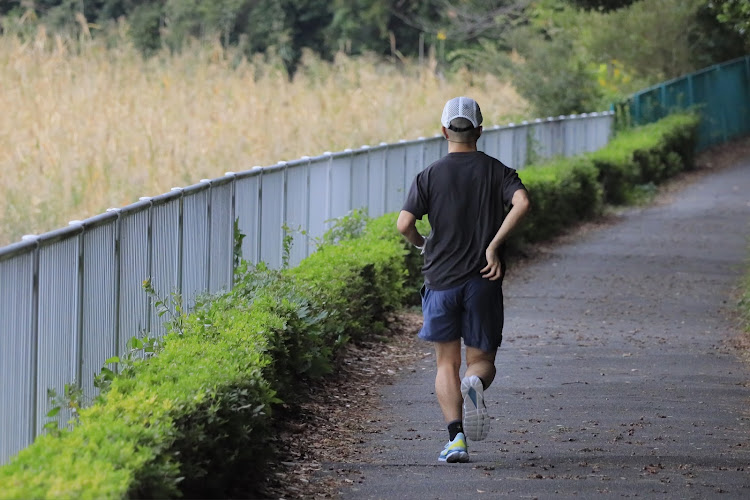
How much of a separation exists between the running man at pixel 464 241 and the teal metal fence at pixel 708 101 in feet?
78.3

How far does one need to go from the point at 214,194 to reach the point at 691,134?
24015 millimetres

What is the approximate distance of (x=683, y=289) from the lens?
14.9m

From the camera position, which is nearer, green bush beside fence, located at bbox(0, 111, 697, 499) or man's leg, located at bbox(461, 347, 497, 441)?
green bush beside fence, located at bbox(0, 111, 697, 499)

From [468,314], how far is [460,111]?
1.01 meters

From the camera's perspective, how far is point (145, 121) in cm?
1692

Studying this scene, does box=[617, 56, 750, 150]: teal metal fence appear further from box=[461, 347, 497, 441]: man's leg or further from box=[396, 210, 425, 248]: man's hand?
box=[461, 347, 497, 441]: man's leg

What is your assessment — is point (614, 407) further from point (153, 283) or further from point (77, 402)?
point (77, 402)

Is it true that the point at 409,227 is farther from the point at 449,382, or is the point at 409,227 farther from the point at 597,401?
the point at 597,401

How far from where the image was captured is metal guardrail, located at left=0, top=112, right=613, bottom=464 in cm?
485

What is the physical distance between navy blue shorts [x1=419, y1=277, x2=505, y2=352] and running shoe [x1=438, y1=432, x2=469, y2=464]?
1.52 feet

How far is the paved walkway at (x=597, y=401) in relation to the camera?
622 cm

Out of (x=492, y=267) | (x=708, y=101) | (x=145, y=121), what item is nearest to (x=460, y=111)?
(x=492, y=267)

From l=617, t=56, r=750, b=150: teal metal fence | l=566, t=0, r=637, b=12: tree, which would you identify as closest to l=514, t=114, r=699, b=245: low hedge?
l=617, t=56, r=750, b=150: teal metal fence

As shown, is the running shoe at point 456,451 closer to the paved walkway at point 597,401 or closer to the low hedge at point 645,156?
the paved walkway at point 597,401
